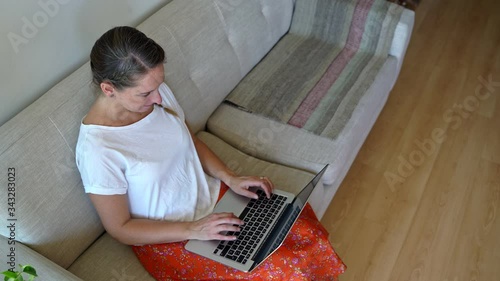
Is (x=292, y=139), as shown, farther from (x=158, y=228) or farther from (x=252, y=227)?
(x=158, y=228)

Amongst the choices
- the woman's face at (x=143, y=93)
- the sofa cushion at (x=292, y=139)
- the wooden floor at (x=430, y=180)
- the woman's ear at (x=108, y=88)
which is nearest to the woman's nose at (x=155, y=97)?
the woman's face at (x=143, y=93)

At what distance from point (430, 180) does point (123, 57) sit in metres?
1.63

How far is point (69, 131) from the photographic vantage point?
1.37 metres

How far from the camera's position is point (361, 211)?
210 cm

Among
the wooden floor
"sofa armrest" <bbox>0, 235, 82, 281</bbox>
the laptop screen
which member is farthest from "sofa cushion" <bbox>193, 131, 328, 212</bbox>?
"sofa armrest" <bbox>0, 235, 82, 281</bbox>

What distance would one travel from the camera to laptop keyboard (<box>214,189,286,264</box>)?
1354mm

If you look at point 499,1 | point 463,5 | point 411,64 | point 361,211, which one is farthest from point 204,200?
point 499,1

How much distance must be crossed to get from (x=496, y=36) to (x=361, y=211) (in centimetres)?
190

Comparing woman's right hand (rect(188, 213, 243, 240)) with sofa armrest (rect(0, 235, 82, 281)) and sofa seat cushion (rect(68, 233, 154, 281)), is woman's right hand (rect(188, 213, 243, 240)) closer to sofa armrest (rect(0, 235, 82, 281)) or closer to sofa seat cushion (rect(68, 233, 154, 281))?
sofa seat cushion (rect(68, 233, 154, 281))

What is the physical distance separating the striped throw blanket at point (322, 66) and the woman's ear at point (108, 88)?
805mm

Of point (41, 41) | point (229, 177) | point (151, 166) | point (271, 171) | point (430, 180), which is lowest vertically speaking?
point (430, 180)

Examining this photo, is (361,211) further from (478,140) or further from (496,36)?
(496,36)

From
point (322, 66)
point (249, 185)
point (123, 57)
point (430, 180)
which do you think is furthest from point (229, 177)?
point (430, 180)

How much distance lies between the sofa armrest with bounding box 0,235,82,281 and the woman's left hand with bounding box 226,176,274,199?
0.56 m
